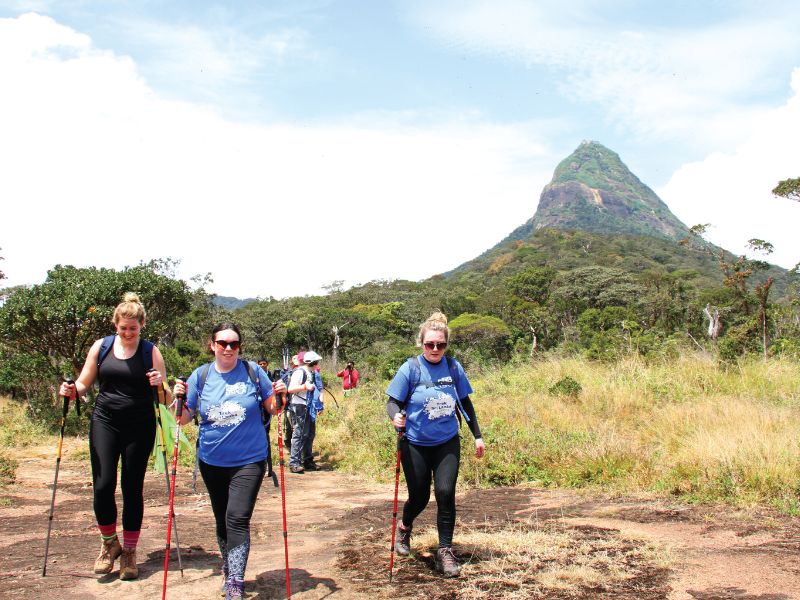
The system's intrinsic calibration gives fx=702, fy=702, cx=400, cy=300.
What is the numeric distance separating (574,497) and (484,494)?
39.7 inches

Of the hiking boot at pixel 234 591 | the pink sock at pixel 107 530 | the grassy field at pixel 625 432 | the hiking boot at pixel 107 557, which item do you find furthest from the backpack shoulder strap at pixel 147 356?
the grassy field at pixel 625 432

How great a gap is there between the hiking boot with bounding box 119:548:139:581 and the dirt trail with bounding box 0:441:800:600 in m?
0.05

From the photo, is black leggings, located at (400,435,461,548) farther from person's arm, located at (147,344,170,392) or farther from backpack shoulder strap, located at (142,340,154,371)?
backpack shoulder strap, located at (142,340,154,371)

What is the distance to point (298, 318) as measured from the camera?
45.2m

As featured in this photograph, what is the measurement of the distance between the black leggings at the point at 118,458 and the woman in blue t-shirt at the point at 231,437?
60cm

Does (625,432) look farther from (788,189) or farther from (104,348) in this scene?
(788,189)

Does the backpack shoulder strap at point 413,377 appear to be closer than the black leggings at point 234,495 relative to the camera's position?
No

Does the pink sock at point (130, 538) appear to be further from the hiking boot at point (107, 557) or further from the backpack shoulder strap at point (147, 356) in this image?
the backpack shoulder strap at point (147, 356)

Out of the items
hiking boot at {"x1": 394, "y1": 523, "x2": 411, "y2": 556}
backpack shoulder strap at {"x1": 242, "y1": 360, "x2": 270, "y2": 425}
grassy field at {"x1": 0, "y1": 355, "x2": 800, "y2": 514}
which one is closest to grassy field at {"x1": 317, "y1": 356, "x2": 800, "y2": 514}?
grassy field at {"x1": 0, "y1": 355, "x2": 800, "y2": 514}

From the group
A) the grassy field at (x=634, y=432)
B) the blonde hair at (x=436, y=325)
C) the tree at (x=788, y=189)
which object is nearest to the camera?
the blonde hair at (x=436, y=325)

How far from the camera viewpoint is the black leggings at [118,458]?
15.3 ft

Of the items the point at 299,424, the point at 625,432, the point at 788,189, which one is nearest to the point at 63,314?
the point at 299,424

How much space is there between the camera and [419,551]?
5.27m

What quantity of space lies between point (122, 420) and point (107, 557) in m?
0.95
